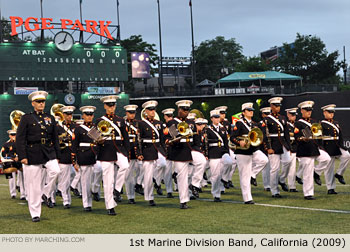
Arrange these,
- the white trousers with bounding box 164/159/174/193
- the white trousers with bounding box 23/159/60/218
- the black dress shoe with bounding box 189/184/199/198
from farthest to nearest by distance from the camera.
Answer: the white trousers with bounding box 164/159/174/193 < the black dress shoe with bounding box 189/184/199/198 < the white trousers with bounding box 23/159/60/218

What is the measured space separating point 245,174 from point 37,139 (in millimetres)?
4450

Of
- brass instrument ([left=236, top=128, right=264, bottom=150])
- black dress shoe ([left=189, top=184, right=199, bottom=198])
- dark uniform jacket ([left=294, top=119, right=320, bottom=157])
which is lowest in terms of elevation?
black dress shoe ([left=189, top=184, right=199, bottom=198])

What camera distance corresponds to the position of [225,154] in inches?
612

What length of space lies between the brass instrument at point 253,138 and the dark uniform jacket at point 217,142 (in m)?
1.94

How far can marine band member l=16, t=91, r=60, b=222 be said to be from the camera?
10797 mm

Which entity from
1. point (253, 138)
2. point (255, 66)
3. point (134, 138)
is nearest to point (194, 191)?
point (134, 138)

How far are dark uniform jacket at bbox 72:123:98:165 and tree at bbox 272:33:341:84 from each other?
252 ft

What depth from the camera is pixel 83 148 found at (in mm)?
12211

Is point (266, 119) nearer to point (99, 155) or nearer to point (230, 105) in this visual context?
point (99, 155)

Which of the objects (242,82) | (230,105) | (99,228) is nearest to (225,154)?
(99,228)

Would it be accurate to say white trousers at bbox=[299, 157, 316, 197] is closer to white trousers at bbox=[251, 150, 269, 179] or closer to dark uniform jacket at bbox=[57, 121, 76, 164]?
white trousers at bbox=[251, 150, 269, 179]

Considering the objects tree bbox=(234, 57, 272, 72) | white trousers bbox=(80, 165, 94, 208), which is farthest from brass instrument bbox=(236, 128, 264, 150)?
tree bbox=(234, 57, 272, 72)

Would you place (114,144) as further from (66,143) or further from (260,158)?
(260,158)

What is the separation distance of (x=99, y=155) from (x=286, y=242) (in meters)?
5.09
